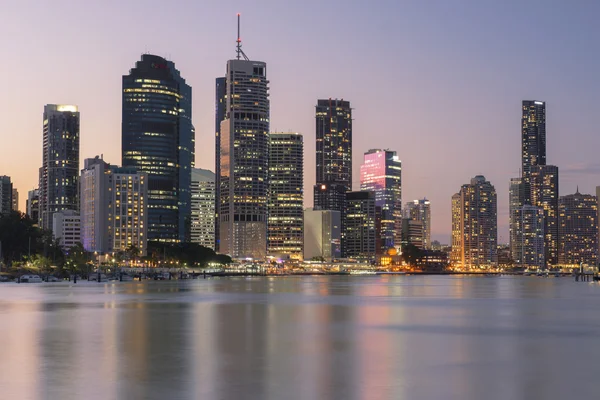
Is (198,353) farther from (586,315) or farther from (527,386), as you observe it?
(586,315)

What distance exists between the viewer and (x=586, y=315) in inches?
3246

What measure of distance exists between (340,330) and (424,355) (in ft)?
53.1

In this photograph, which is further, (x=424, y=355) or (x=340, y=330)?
(x=340, y=330)

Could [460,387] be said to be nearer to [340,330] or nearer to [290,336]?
→ [290,336]

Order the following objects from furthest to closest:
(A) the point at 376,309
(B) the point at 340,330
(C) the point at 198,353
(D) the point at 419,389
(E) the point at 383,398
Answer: (A) the point at 376,309 < (B) the point at 340,330 < (C) the point at 198,353 < (D) the point at 419,389 < (E) the point at 383,398

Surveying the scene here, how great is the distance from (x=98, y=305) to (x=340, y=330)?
40.3 m

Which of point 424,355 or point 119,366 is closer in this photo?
point 119,366

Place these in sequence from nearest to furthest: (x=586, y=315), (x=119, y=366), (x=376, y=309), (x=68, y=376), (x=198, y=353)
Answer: (x=68, y=376) < (x=119, y=366) < (x=198, y=353) < (x=586, y=315) < (x=376, y=309)

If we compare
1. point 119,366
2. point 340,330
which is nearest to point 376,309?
point 340,330

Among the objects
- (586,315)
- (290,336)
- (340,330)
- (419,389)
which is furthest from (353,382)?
(586,315)

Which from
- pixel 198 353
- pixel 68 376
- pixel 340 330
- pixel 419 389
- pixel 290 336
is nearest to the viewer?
pixel 419 389

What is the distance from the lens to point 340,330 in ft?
199

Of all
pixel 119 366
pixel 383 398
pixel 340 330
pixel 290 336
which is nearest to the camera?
pixel 383 398

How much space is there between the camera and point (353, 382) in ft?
112
